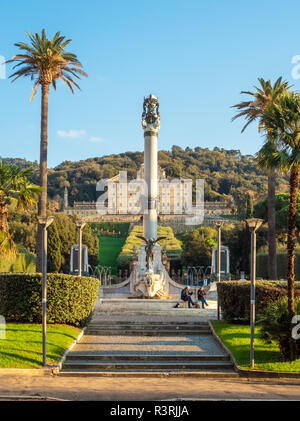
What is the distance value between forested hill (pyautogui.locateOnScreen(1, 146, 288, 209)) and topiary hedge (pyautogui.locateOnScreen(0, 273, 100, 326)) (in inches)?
3113

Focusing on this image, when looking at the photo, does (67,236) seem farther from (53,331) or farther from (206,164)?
(206,164)

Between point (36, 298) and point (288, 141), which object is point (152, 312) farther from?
point (288, 141)

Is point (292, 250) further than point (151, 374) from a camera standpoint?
Yes

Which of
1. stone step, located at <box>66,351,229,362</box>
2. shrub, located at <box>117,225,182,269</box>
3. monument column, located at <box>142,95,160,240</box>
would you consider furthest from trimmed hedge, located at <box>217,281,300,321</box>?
shrub, located at <box>117,225,182,269</box>

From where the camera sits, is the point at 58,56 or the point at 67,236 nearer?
the point at 58,56

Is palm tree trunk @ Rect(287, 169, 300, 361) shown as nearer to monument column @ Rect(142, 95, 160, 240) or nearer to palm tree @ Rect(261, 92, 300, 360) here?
palm tree @ Rect(261, 92, 300, 360)

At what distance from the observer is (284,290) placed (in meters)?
21.3

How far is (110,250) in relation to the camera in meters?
81.1

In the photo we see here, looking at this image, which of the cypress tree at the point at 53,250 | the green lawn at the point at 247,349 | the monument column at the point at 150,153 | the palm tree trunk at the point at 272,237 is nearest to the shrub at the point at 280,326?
the green lawn at the point at 247,349

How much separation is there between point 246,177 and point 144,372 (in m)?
126

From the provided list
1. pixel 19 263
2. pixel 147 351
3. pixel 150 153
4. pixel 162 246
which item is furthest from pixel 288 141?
pixel 162 246

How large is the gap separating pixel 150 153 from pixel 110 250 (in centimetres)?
4084
